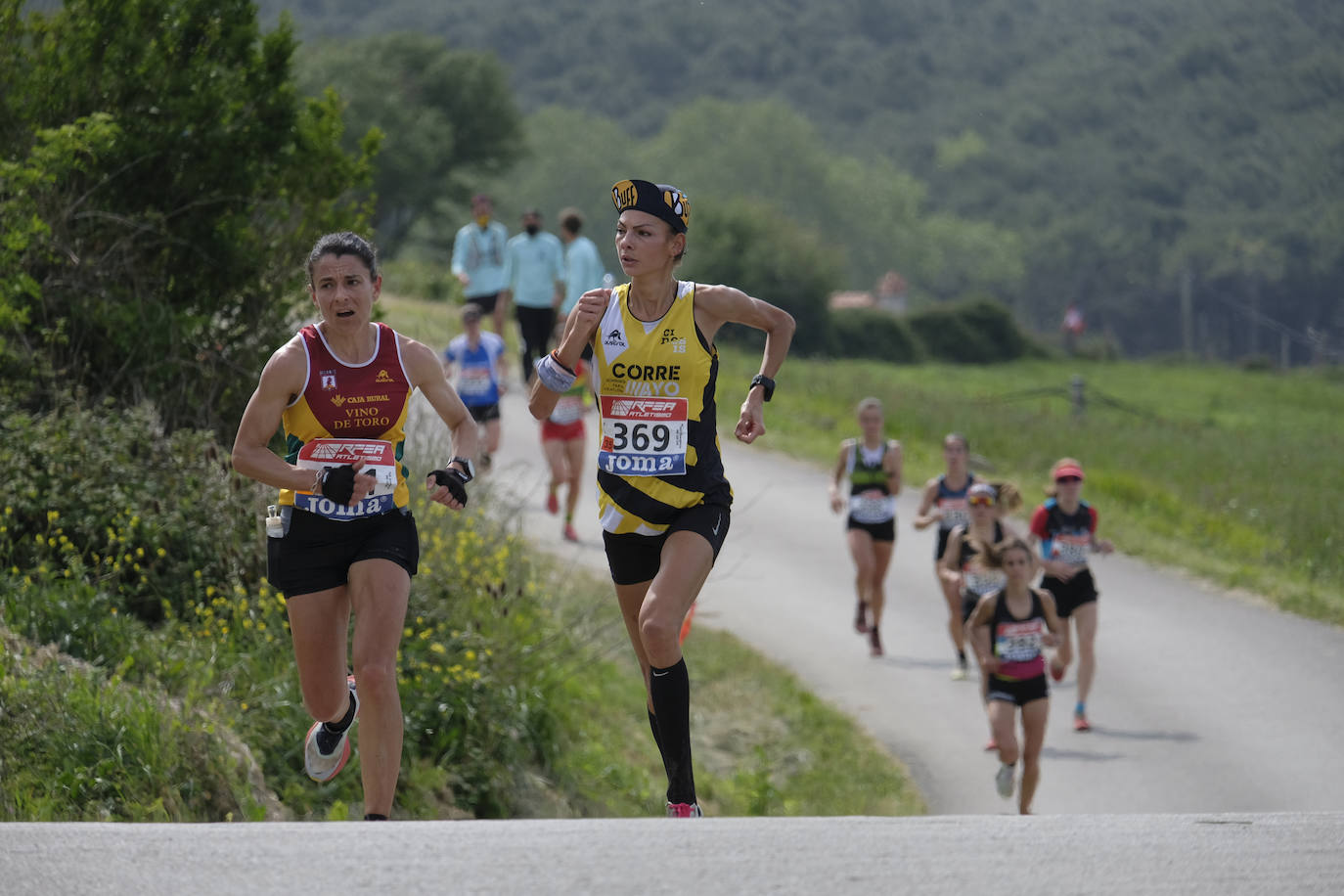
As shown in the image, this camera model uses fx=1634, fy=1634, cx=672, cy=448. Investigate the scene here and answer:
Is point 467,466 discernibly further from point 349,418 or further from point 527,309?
point 527,309

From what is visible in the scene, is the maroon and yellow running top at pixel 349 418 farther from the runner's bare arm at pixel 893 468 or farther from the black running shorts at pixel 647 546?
the runner's bare arm at pixel 893 468

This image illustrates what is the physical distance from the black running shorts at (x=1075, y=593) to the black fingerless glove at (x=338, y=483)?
749 centimetres

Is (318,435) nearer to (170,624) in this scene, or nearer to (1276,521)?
(170,624)

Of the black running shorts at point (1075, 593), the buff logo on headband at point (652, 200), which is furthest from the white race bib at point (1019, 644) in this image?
the buff logo on headband at point (652, 200)

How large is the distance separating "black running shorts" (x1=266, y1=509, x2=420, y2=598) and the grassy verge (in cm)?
1147

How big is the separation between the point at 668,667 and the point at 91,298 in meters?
5.64

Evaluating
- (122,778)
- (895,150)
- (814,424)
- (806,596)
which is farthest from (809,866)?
(895,150)

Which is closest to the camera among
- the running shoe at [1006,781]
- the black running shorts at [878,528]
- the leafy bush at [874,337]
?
the running shoe at [1006,781]

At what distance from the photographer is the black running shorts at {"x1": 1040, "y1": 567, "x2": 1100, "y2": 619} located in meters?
12.0

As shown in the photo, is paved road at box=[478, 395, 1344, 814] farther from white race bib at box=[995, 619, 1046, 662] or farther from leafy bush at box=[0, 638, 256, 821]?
leafy bush at box=[0, 638, 256, 821]

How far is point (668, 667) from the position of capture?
5957 mm

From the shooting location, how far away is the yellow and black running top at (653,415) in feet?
19.9

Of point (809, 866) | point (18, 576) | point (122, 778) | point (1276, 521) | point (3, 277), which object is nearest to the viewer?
point (809, 866)

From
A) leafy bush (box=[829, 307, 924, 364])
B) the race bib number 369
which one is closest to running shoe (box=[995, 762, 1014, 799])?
the race bib number 369
